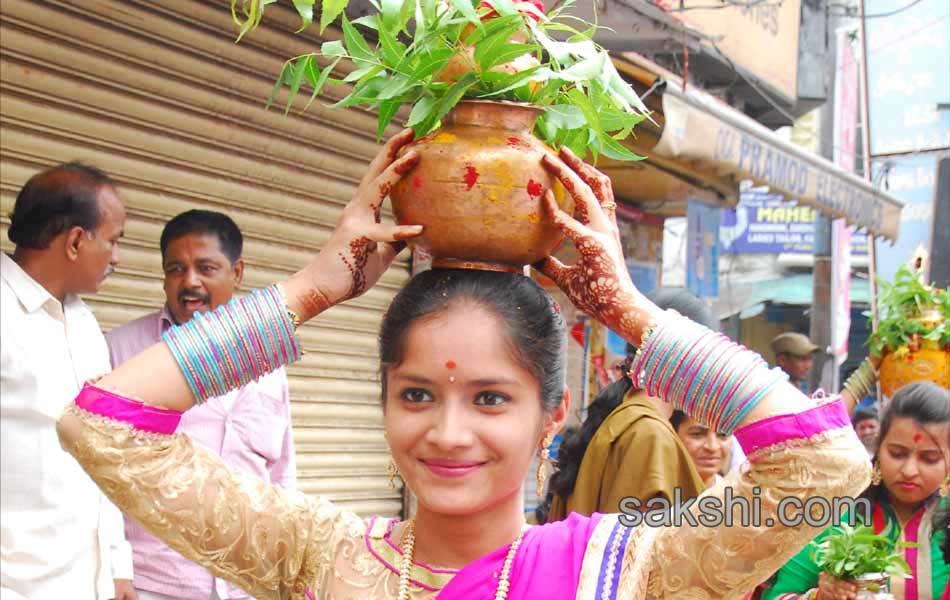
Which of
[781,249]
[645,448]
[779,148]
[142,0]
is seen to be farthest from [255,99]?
[781,249]

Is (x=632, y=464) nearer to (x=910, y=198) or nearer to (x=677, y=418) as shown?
(x=677, y=418)

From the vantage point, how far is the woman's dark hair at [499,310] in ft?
6.86

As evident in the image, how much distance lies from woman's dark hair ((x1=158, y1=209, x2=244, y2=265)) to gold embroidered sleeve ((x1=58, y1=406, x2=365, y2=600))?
8.33 feet

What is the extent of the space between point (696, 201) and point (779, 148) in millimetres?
1200

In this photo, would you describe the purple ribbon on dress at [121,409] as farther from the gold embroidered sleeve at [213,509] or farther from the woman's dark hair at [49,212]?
the woman's dark hair at [49,212]

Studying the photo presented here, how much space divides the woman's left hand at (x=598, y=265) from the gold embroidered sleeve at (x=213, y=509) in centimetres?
65

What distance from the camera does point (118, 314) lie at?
521 centimetres

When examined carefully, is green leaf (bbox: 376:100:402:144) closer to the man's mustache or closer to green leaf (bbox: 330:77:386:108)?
green leaf (bbox: 330:77:386:108)

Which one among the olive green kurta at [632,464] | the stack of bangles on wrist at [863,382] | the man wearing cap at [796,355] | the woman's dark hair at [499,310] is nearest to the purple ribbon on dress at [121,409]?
the woman's dark hair at [499,310]

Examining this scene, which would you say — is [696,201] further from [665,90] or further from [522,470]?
[522,470]

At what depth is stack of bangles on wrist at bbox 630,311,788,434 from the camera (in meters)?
1.87

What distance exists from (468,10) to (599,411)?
255 centimetres

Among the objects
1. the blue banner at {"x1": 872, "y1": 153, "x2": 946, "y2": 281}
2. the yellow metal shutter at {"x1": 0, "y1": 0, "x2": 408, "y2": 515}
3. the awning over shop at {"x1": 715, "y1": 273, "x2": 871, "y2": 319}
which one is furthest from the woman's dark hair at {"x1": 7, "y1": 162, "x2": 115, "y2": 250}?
the awning over shop at {"x1": 715, "y1": 273, "x2": 871, "y2": 319}

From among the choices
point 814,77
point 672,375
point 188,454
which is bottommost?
point 188,454
